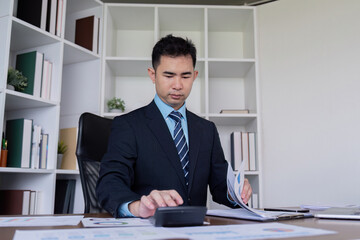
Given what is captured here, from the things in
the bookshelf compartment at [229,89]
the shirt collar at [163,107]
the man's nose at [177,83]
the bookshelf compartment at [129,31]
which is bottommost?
the shirt collar at [163,107]

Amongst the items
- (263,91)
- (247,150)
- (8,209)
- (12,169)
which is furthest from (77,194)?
(263,91)

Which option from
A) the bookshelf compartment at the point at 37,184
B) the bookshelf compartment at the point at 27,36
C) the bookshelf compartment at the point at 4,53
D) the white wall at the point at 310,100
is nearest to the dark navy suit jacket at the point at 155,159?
the bookshelf compartment at the point at 4,53

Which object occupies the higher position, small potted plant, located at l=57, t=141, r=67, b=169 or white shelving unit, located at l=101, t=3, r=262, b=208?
white shelving unit, located at l=101, t=3, r=262, b=208

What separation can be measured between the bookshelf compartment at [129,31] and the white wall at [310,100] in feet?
3.12

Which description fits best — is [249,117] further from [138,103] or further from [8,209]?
[8,209]

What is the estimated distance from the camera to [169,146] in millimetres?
1508

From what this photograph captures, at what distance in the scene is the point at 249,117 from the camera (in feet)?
9.36

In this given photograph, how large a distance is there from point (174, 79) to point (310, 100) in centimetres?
151

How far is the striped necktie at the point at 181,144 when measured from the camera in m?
1.54

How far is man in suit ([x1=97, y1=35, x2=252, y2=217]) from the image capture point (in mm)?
1481

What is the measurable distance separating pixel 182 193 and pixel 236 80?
6.32ft

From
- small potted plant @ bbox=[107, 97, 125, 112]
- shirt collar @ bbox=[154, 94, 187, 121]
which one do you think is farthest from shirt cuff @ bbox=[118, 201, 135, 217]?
small potted plant @ bbox=[107, 97, 125, 112]

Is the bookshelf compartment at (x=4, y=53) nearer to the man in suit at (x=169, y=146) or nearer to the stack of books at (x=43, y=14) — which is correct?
the stack of books at (x=43, y=14)

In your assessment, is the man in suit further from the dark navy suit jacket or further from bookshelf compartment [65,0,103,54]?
bookshelf compartment [65,0,103,54]
